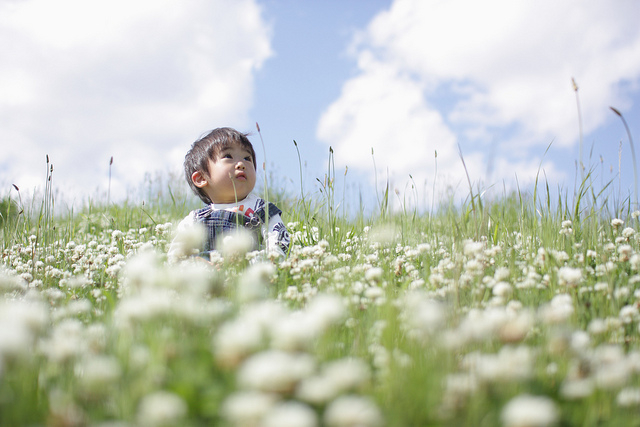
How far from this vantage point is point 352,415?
48.9 inches

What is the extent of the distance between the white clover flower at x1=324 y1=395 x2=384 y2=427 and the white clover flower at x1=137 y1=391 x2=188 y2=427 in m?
0.42

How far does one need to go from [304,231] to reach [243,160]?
1.09 m

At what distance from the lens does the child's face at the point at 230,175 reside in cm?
541

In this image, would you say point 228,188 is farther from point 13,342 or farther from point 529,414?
point 529,414

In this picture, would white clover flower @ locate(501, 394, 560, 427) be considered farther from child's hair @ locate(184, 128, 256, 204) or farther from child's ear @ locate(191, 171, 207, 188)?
child's ear @ locate(191, 171, 207, 188)

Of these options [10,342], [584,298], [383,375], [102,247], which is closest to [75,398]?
[10,342]

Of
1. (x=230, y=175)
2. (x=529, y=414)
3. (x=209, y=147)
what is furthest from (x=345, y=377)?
(x=209, y=147)

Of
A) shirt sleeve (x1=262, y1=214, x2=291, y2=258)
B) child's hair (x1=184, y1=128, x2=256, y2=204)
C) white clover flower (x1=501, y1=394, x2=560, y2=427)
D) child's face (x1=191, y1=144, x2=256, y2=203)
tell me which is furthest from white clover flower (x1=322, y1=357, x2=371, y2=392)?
child's hair (x1=184, y1=128, x2=256, y2=204)

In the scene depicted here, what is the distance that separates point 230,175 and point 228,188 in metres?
0.15

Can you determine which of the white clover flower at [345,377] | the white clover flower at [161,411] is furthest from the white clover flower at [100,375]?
the white clover flower at [345,377]

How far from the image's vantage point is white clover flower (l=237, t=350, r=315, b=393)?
1305 mm

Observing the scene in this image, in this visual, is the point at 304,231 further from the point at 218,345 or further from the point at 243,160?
the point at 218,345

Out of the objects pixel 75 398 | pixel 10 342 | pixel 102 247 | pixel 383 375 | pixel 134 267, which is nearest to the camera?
pixel 10 342

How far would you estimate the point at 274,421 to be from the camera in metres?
1.20
